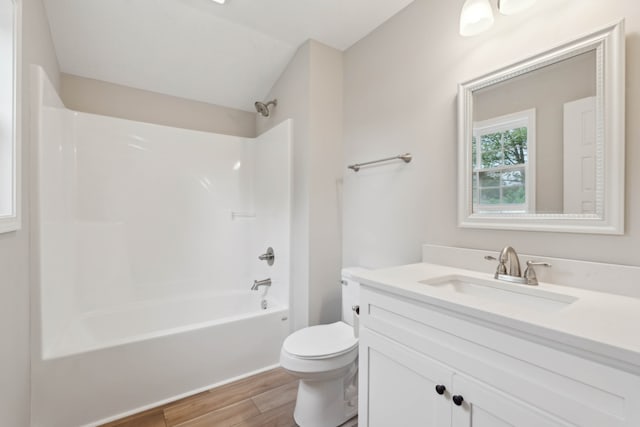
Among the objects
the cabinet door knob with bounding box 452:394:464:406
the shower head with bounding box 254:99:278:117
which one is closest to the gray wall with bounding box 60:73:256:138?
the shower head with bounding box 254:99:278:117

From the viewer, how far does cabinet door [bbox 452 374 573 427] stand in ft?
2.35

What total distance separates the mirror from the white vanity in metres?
0.22

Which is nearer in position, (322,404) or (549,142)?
(549,142)

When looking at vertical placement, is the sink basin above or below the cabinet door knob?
above

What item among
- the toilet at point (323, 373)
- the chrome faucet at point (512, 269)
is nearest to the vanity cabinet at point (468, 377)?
the toilet at point (323, 373)

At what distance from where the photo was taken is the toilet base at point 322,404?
1.54 m

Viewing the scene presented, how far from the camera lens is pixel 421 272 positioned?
53.7 inches

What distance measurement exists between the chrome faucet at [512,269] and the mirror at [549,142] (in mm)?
145

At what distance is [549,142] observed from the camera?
1.18m

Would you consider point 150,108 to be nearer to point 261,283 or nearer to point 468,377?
point 261,283

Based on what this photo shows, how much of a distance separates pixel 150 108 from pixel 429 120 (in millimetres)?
2340

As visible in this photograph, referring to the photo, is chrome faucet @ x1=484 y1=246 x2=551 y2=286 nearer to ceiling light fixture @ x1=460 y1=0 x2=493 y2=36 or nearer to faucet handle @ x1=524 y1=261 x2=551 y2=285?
faucet handle @ x1=524 y1=261 x2=551 y2=285

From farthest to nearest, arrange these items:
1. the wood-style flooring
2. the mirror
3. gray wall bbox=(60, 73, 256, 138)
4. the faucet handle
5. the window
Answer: gray wall bbox=(60, 73, 256, 138) → the wood-style flooring → the window → the faucet handle → the mirror

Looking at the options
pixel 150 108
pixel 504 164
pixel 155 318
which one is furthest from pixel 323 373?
pixel 150 108
